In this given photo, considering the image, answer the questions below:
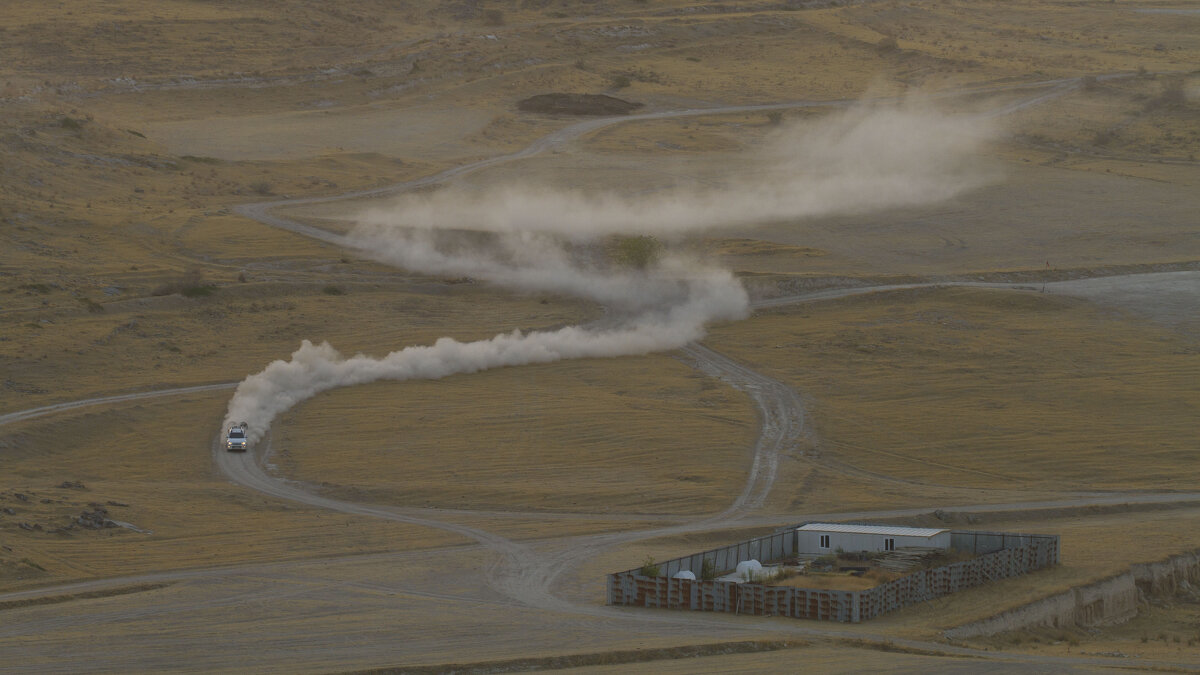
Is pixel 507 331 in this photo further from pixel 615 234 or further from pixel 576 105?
pixel 576 105

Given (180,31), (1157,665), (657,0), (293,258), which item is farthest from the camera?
(657,0)

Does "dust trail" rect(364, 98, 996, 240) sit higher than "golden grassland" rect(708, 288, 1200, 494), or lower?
higher

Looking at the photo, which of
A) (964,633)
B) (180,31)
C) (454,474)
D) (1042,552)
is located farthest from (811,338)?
(180,31)

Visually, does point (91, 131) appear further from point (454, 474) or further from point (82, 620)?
point (82, 620)

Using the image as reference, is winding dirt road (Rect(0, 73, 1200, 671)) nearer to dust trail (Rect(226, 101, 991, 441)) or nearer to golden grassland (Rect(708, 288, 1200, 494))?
golden grassland (Rect(708, 288, 1200, 494))

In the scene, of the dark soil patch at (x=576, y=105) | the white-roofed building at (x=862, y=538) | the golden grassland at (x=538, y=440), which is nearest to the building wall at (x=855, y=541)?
the white-roofed building at (x=862, y=538)

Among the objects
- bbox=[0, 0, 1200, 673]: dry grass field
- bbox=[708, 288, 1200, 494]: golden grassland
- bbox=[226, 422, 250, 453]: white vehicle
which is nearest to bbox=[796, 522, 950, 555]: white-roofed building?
bbox=[0, 0, 1200, 673]: dry grass field

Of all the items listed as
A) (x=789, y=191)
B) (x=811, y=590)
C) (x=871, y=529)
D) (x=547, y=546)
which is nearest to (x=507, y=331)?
(x=547, y=546)
